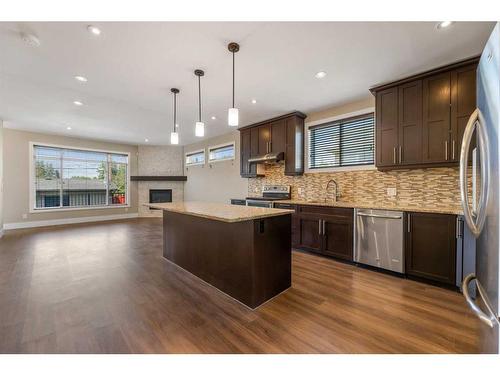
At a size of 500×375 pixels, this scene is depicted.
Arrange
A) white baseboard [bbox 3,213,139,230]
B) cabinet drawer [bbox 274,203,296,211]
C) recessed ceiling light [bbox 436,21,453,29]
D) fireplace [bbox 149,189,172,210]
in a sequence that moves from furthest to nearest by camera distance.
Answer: fireplace [bbox 149,189,172,210] → white baseboard [bbox 3,213,139,230] → cabinet drawer [bbox 274,203,296,211] → recessed ceiling light [bbox 436,21,453,29]

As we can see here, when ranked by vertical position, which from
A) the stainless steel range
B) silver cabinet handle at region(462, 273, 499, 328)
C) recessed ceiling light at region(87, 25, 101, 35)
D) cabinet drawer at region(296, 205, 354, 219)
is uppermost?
recessed ceiling light at region(87, 25, 101, 35)

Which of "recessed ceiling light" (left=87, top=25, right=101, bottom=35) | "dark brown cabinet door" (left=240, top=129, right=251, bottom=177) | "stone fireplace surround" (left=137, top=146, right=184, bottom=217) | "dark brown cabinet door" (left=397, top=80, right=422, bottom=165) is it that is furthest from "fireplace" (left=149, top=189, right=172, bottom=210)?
"dark brown cabinet door" (left=397, top=80, right=422, bottom=165)

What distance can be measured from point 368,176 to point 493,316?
2.84 meters

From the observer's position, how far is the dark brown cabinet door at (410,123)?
112 inches

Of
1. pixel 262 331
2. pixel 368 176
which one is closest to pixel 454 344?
pixel 262 331

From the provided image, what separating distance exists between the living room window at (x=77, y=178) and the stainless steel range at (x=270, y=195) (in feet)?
18.1

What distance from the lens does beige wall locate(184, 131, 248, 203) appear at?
6.04m

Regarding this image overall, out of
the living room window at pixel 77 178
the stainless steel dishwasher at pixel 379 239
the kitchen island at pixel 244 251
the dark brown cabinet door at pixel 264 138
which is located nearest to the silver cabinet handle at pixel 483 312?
the kitchen island at pixel 244 251

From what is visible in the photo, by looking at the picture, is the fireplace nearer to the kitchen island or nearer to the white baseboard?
the white baseboard

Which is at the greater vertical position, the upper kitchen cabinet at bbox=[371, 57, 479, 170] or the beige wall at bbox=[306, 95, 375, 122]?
the beige wall at bbox=[306, 95, 375, 122]

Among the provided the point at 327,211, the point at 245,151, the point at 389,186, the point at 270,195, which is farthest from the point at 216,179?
the point at 389,186

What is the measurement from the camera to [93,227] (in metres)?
6.12

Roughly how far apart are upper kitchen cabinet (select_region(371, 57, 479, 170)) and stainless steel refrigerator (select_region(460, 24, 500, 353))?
5.66ft

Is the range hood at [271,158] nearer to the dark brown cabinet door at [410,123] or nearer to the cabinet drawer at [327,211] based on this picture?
the cabinet drawer at [327,211]
